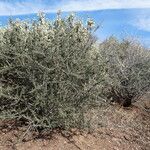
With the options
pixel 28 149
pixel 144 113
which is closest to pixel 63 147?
pixel 28 149

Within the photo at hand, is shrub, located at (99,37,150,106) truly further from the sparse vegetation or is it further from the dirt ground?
the sparse vegetation

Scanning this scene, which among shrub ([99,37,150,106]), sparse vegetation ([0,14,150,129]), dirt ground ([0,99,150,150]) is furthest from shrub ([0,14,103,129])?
shrub ([99,37,150,106])

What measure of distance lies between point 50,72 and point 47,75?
0.15 metres

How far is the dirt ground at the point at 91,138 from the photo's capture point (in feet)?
27.3

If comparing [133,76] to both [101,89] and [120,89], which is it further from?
[101,89]

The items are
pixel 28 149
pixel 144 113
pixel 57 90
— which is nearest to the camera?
pixel 28 149

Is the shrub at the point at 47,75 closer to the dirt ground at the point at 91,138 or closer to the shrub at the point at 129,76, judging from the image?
the dirt ground at the point at 91,138

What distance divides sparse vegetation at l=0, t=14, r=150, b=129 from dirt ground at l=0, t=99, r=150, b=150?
222mm

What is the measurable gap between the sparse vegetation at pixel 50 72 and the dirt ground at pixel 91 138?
222mm

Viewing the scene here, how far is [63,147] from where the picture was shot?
27.3ft

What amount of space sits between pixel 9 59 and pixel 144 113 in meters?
4.06

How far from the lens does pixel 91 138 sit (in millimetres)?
8875

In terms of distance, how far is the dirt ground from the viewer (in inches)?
327

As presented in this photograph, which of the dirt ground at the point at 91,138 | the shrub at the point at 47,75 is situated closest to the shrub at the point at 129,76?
the dirt ground at the point at 91,138
